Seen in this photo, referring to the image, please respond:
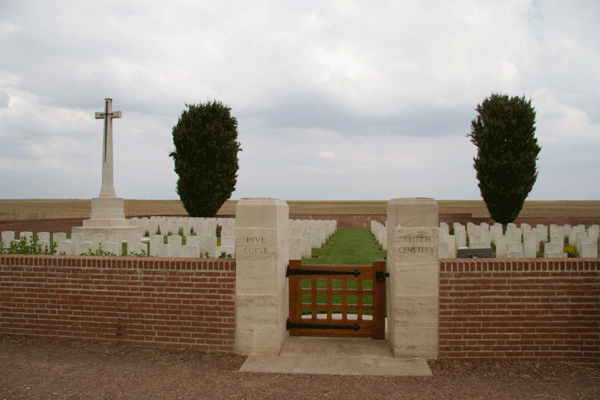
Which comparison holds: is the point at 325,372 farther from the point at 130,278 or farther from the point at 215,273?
the point at 130,278

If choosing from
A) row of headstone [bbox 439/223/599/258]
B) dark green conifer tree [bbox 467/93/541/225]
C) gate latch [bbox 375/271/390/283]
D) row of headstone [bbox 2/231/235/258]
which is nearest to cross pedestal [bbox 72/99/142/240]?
row of headstone [bbox 2/231/235/258]

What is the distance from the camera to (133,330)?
203 inches

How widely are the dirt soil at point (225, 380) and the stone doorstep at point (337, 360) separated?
0.13m

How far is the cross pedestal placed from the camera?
54.6 ft

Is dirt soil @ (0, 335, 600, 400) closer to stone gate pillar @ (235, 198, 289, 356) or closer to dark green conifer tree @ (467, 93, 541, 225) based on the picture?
stone gate pillar @ (235, 198, 289, 356)

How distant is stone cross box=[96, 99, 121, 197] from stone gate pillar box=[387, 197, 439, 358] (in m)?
15.5

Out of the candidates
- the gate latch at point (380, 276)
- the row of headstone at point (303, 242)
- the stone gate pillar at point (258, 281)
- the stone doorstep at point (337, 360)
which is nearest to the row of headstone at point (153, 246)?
the row of headstone at point (303, 242)

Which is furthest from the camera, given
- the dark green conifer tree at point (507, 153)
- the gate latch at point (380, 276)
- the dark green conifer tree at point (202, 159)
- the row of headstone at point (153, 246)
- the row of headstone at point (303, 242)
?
the dark green conifer tree at point (202, 159)

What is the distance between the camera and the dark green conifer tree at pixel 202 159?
27594 millimetres

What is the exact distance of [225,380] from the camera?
4.23 m

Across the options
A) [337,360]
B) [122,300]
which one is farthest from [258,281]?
[122,300]

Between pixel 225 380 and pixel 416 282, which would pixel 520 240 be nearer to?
pixel 416 282

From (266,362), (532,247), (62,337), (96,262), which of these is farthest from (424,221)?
(532,247)

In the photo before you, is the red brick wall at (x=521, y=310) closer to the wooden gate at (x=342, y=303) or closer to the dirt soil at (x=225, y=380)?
the dirt soil at (x=225, y=380)
